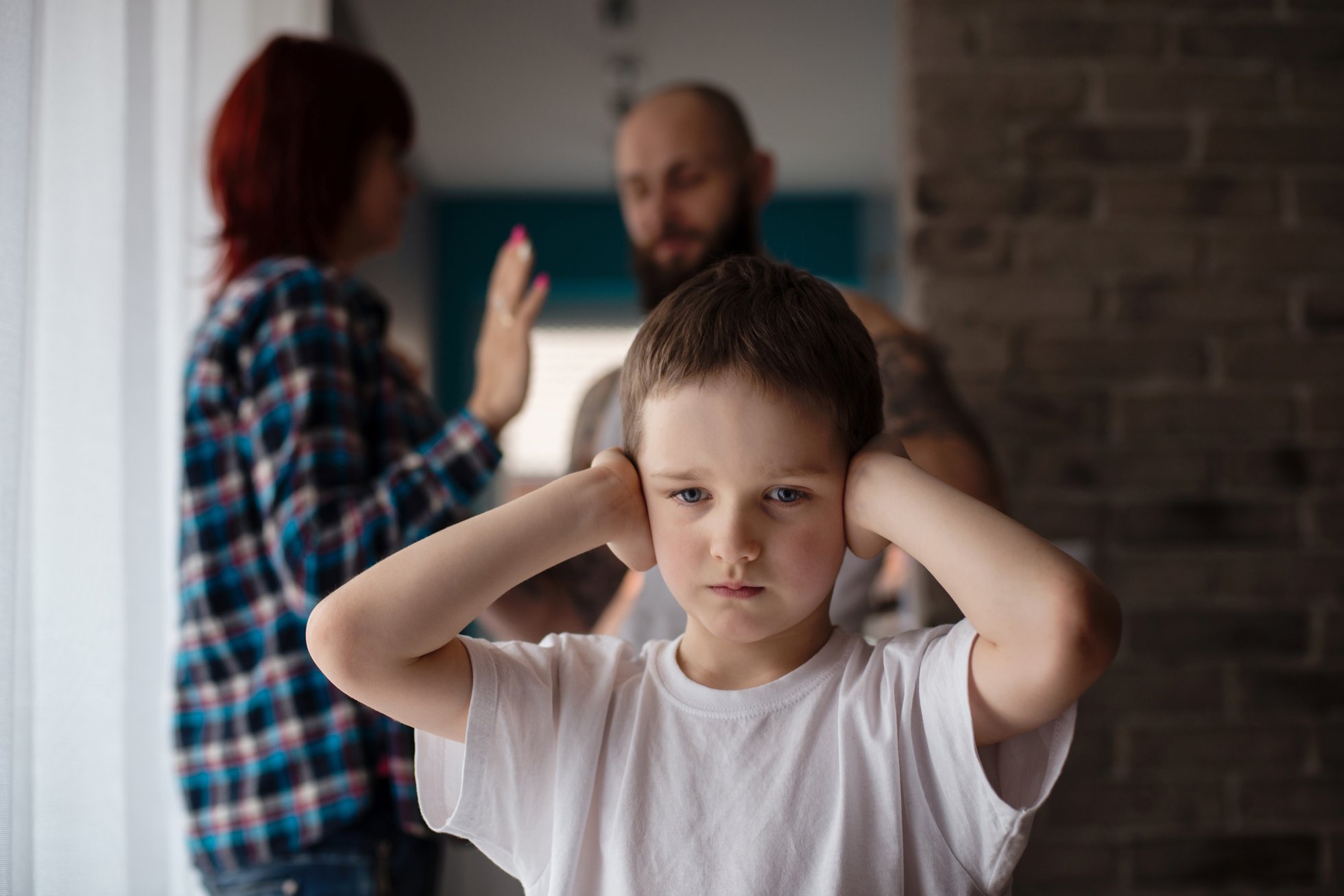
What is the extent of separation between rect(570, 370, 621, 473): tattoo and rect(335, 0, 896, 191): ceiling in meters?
2.22

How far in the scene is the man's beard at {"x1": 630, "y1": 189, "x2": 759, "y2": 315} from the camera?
1.26m

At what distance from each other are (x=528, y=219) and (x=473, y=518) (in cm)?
450

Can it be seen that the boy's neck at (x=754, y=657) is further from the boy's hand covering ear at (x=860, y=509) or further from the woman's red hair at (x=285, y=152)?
the woman's red hair at (x=285, y=152)

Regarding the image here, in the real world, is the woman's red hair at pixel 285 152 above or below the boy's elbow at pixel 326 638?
above

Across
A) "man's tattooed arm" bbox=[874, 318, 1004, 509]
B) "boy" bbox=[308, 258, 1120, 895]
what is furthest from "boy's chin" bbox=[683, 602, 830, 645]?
"man's tattooed arm" bbox=[874, 318, 1004, 509]

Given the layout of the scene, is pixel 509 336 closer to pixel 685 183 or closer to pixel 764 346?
pixel 685 183

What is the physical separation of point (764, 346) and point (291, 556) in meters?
0.54

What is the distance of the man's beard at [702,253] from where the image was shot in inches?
49.6

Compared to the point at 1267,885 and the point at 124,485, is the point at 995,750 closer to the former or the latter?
the point at 124,485

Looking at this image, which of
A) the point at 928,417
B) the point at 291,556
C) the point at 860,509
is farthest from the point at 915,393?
the point at 291,556

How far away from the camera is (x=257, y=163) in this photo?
111cm

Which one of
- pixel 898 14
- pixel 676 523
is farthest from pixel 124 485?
pixel 898 14

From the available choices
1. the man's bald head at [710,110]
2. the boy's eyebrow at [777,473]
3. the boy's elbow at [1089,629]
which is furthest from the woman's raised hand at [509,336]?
the boy's elbow at [1089,629]

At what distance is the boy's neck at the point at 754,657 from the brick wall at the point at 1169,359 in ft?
3.40
